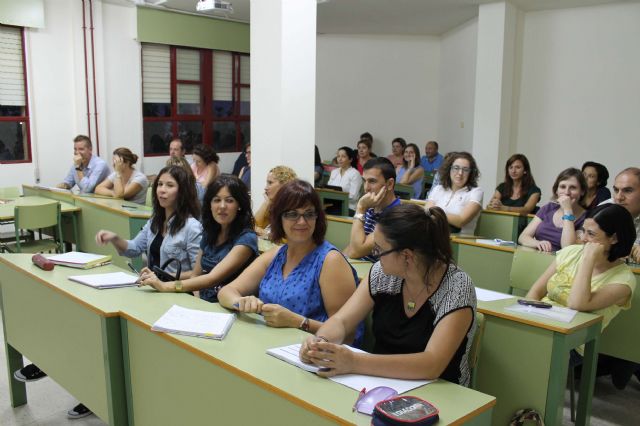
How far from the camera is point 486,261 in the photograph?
3.61 m

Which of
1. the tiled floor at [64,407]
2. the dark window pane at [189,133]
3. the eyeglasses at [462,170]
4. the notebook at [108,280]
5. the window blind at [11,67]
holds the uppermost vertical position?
the window blind at [11,67]

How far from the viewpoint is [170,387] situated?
6.34 feet

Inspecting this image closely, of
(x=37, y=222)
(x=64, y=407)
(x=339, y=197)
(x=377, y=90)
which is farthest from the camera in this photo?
(x=377, y=90)

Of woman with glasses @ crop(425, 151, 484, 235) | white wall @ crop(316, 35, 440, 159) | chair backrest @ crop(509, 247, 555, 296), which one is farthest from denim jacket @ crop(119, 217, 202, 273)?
white wall @ crop(316, 35, 440, 159)

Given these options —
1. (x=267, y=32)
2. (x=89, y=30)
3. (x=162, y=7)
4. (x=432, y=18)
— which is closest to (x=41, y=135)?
(x=89, y=30)

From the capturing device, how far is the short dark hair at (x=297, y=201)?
2284 mm

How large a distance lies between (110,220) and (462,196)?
3.04 meters

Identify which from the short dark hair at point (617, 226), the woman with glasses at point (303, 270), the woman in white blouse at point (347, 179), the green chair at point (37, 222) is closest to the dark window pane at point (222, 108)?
the woman in white blouse at point (347, 179)

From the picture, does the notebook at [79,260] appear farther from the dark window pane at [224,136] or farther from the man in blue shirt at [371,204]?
the dark window pane at [224,136]

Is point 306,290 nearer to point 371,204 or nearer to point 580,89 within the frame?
point 371,204

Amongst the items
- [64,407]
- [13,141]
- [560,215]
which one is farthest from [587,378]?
[13,141]

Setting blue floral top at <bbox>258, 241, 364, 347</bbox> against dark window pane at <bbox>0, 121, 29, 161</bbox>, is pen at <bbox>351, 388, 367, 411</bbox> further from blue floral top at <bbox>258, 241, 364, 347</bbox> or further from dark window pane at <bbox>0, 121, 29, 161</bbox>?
dark window pane at <bbox>0, 121, 29, 161</bbox>

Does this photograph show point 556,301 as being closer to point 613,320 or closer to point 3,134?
point 613,320

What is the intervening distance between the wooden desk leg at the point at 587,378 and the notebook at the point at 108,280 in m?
2.00
